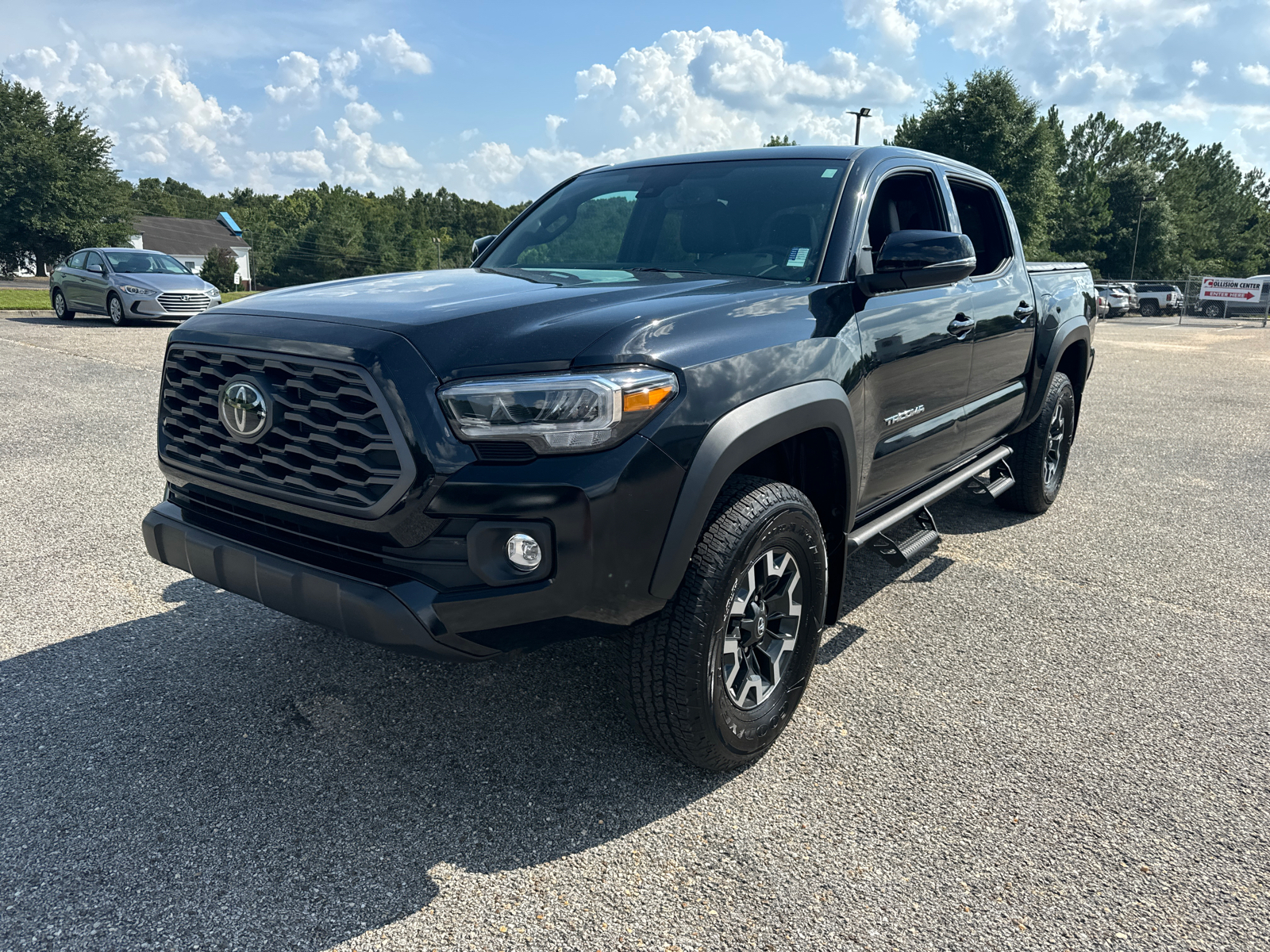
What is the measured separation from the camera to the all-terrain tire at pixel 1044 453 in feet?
17.9

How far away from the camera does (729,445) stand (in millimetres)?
2428

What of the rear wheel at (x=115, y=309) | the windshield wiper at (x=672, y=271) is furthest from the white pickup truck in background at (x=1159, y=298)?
the windshield wiper at (x=672, y=271)

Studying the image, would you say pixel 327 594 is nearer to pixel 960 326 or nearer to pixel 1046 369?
pixel 960 326

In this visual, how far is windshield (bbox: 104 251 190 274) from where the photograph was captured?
55.3 feet

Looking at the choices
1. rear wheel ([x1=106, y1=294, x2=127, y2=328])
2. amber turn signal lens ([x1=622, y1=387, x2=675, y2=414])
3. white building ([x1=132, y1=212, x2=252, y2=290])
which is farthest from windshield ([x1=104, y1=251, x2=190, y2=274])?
white building ([x1=132, y1=212, x2=252, y2=290])

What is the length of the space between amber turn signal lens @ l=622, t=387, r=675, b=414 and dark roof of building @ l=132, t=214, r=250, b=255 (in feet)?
278

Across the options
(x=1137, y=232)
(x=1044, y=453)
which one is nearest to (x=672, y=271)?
(x=1044, y=453)

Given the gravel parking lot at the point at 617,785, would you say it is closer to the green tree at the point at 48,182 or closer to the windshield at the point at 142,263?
the windshield at the point at 142,263

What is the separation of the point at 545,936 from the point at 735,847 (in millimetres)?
594

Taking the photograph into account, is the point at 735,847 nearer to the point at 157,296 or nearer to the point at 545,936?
the point at 545,936

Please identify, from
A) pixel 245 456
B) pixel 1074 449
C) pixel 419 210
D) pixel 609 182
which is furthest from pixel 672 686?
pixel 419 210

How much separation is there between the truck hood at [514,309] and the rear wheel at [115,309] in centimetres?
1596

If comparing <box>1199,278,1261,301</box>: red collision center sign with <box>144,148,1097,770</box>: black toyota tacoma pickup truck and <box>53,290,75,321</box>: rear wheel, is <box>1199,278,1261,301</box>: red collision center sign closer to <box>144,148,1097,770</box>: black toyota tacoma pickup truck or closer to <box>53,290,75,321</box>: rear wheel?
<box>53,290,75,321</box>: rear wheel

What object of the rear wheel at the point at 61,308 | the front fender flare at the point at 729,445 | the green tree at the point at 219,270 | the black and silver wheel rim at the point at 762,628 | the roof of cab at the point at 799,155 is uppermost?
the green tree at the point at 219,270
